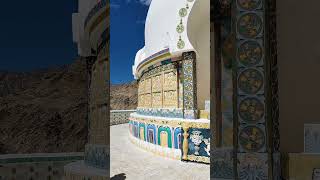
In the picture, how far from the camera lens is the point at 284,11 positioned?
2014mm

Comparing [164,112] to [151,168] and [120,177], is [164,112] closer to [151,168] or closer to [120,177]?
[151,168]

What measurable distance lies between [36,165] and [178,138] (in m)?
2.87

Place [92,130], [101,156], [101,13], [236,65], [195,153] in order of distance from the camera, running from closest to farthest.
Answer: [236,65], [101,13], [101,156], [92,130], [195,153]

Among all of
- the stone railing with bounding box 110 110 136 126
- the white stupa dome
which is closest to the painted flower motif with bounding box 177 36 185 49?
the white stupa dome

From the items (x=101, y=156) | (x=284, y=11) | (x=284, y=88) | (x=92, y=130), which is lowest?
(x=101, y=156)

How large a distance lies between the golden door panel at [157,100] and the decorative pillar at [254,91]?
5.41 metres

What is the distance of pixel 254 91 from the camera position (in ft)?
6.30

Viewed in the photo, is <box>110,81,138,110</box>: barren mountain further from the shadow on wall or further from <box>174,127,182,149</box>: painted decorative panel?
the shadow on wall

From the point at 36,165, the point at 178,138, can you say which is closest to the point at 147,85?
the point at 178,138

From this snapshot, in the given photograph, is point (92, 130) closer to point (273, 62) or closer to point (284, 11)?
point (273, 62)

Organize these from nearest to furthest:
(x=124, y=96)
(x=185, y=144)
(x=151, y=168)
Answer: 1. (x=151, y=168)
2. (x=185, y=144)
3. (x=124, y=96)

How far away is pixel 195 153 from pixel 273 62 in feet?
11.5

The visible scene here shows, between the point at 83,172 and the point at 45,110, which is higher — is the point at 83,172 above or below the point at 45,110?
below

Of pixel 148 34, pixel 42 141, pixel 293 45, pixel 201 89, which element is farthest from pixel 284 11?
pixel 148 34
